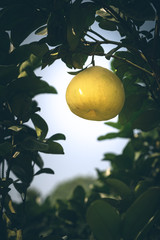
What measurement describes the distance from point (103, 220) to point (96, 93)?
1.36 ft

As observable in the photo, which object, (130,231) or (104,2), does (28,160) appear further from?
(104,2)

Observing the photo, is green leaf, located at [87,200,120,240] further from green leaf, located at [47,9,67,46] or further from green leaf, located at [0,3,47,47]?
green leaf, located at [0,3,47,47]

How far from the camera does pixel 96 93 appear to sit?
2.60 feet

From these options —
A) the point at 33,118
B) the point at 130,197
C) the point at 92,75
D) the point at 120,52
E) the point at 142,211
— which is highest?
the point at 120,52

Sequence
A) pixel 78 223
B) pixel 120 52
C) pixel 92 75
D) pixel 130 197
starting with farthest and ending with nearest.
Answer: pixel 78 223 < pixel 120 52 < pixel 130 197 < pixel 92 75

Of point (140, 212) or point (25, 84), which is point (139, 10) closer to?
point (25, 84)

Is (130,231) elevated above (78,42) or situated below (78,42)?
below

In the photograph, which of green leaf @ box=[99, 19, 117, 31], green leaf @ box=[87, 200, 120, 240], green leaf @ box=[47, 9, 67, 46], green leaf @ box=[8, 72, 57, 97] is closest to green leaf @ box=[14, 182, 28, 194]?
green leaf @ box=[8, 72, 57, 97]

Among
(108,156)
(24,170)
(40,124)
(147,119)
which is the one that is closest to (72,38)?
(40,124)

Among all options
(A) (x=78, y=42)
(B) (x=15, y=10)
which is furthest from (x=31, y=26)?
(A) (x=78, y=42)

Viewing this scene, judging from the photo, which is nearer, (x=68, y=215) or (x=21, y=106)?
(x=21, y=106)

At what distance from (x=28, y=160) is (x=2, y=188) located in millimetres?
209

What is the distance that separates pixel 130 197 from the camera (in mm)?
919

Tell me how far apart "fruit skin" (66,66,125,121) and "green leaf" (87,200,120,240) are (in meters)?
0.37
